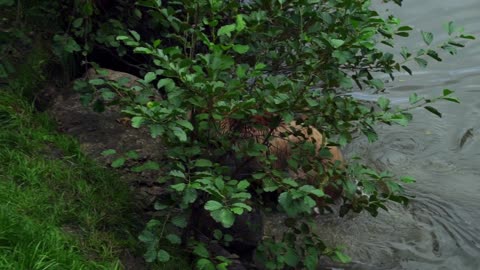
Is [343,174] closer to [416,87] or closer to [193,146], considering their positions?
[193,146]

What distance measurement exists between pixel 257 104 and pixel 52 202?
4.44 ft

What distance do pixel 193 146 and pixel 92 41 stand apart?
1.39 m

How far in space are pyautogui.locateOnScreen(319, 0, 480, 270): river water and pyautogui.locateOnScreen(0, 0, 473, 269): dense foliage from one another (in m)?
1.25

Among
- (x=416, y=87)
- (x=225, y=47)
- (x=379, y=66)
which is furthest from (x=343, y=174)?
(x=416, y=87)

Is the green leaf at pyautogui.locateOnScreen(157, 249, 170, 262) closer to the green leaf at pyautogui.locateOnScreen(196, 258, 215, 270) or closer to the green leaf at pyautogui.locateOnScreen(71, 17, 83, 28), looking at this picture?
the green leaf at pyautogui.locateOnScreen(196, 258, 215, 270)

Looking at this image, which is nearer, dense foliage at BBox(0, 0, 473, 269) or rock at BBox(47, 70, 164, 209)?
dense foliage at BBox(0, 0, 473, 269)

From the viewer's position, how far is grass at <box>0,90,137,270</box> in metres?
2.92

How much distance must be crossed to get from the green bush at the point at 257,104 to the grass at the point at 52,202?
33cm

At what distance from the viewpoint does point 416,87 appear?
315 inches

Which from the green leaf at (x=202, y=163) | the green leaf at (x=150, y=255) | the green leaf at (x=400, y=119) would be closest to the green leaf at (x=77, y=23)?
the green leaf at (x=202, y=163)

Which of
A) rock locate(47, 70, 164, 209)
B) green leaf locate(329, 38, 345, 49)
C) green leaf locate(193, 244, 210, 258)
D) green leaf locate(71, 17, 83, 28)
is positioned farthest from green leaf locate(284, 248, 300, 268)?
green leaf locate(71, 17, 83, 28)

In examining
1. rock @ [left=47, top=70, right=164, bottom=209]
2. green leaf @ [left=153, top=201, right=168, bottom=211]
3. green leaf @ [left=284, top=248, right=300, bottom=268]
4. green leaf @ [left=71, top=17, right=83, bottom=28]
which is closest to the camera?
green leaf @ [left=153, top=201, right=168, bottom=211]

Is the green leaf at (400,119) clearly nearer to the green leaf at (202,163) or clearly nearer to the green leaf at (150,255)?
the green leaf at (202,163)

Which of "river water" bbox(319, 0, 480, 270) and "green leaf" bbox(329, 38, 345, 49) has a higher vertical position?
"green leaf" bbox(329, 38, 345, 49)
